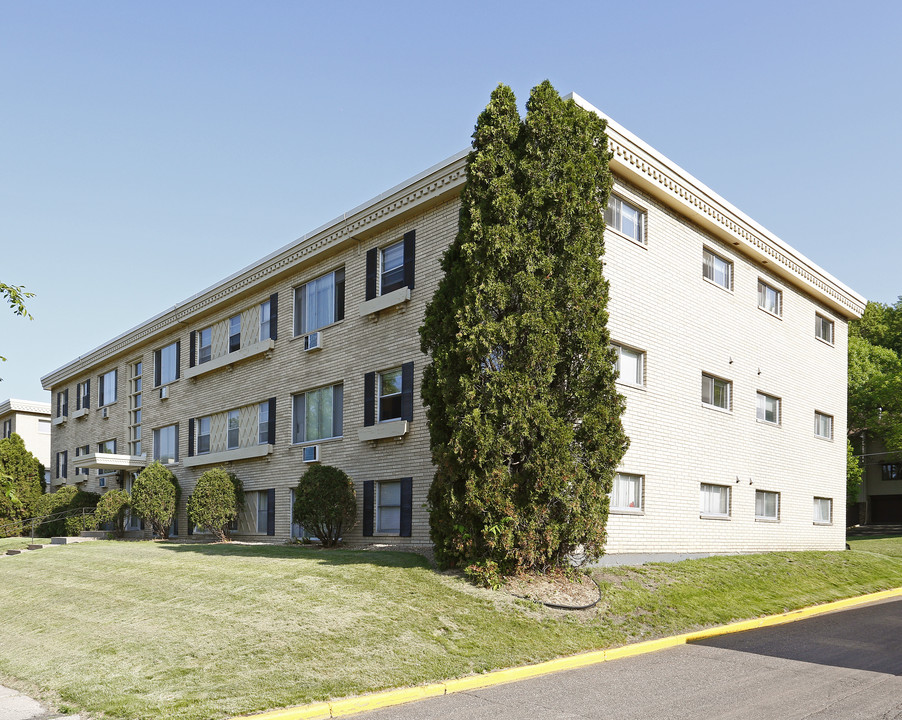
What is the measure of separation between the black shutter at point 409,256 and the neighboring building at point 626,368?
75 millimetres

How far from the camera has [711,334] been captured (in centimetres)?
2192

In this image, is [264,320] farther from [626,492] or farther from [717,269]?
[717,269]

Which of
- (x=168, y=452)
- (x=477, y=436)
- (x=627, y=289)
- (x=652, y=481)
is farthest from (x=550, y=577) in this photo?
(x=168, y=452)

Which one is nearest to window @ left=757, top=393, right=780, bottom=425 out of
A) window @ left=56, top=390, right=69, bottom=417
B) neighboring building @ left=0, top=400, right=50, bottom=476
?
window @ left=56, top=390, right=69, bottom=417

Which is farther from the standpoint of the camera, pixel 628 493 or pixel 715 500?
pixel 715 500

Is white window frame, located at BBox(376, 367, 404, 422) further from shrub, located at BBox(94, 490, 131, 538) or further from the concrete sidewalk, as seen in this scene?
shrub, located at BBox(94, 490, 131, 538)

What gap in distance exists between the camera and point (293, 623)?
11102mm

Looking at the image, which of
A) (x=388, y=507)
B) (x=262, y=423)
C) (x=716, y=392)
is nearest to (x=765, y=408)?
(x=716, y=392)

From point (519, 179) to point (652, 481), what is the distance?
A: 801 cm

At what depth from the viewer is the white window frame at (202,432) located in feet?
95.5

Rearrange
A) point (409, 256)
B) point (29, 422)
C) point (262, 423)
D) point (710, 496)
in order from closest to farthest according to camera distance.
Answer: point (409, 256) < point (710, 496) < point (262, 423) < point (29, 422)

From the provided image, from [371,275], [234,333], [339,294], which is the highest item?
[371,275]

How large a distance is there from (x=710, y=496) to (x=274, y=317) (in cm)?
1384

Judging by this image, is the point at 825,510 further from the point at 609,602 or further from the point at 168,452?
the point at 168,452
